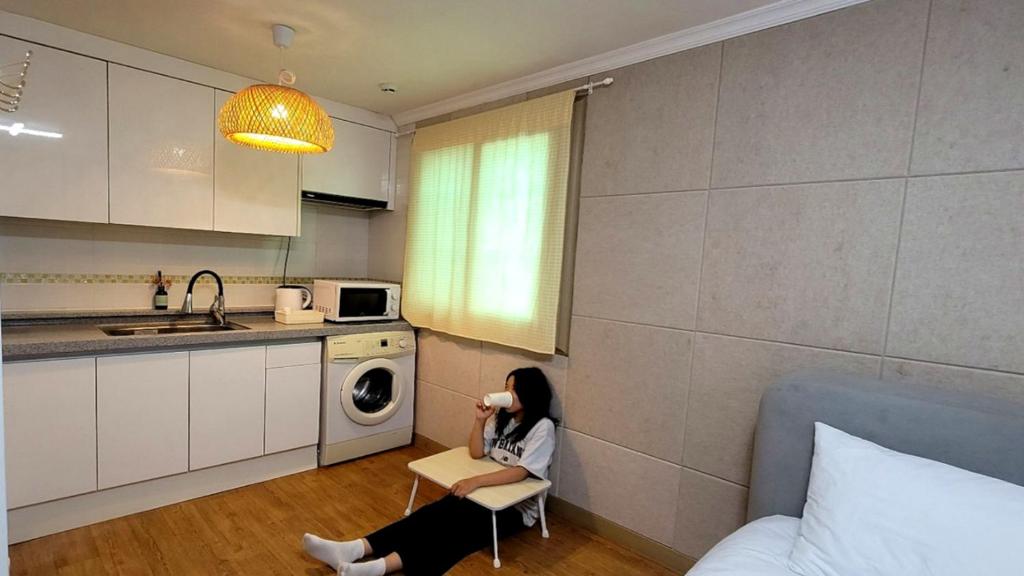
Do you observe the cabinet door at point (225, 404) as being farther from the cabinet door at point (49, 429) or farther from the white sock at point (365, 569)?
the white sock at point (365, 569)

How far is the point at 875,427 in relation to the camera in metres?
1.51

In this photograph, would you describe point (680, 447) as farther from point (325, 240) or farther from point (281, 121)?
point (325, 240)

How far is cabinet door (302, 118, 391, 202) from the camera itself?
3.33m

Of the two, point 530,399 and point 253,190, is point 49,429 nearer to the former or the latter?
point 253,190

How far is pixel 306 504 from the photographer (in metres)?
2.67

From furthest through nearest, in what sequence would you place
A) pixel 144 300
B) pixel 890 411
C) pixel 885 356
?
pixel 144 300, pixel 885 356, pixel 890 411

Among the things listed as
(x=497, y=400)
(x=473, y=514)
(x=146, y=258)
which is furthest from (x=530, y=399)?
(x=146, y=258)

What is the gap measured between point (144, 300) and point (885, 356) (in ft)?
12.4

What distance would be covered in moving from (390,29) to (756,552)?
8.15 ft

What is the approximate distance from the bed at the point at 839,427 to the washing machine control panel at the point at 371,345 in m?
2.34

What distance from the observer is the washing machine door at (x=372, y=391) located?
3.12 metres

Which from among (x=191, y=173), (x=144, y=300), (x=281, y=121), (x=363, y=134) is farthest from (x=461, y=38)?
(x=144, y=300)

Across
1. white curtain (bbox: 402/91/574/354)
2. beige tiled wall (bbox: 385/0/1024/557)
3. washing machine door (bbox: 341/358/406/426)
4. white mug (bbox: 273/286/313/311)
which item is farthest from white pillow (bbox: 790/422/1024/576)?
white mug (bbox: 273/286/313/311)

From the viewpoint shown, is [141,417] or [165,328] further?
[165,328]
